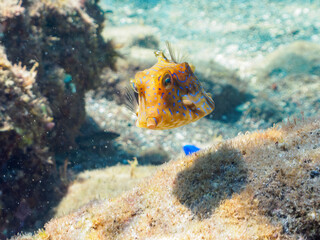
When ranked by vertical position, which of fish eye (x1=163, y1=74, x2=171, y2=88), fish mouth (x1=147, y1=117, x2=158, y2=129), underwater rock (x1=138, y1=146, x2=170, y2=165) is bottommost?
underwater rock (x1=138, y1=146, x2=170, y2=165)

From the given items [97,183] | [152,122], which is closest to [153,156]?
[97,183]

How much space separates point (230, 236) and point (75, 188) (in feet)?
15.0

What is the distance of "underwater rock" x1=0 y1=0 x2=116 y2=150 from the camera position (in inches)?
215

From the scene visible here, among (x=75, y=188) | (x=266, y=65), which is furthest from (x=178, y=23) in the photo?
(x=75, y=188)

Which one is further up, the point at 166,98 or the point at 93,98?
the point at 166,98

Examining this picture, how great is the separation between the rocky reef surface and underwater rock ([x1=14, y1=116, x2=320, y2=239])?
2.19 metres

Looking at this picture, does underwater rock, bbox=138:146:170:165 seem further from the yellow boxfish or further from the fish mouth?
the fish mouth

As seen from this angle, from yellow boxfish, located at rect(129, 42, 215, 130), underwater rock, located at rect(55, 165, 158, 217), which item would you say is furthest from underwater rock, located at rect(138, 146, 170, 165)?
yellow boxfish, located at rect(129, 42, 215, 130)

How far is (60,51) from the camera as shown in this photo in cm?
643

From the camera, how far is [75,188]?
595 centimetres

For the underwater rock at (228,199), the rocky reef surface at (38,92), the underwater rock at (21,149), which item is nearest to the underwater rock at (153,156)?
the rocky reef surface at (38,92)

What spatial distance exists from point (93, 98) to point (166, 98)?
719 cm

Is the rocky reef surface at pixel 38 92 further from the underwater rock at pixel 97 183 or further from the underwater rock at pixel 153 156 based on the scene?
the underwater rock at pixel 153 156

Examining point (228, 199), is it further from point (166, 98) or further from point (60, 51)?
point (60, 51)
